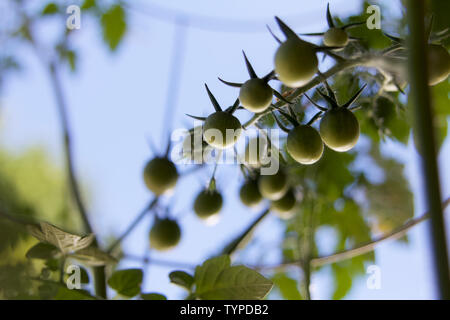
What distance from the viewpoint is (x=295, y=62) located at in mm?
287

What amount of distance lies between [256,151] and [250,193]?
111 millimetres

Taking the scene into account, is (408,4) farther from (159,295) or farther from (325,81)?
(159,295)

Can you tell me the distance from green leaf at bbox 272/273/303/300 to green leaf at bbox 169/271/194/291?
1.34 ft

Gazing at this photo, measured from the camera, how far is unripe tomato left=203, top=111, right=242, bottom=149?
0.32 meters

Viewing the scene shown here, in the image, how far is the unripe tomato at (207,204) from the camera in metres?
0.50

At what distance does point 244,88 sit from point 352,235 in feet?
1.69

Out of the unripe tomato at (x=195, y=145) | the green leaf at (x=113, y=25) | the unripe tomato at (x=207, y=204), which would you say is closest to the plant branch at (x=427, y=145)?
the unripe tomato at (x=195, y=145)

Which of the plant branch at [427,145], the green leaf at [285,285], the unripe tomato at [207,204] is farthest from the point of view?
the green leaf at [285,285]

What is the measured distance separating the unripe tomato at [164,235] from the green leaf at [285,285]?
30cm

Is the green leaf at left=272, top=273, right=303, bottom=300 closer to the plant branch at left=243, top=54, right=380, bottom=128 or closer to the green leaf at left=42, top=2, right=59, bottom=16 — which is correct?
the plant branch at left=243, top=54, right=380, bottom=128

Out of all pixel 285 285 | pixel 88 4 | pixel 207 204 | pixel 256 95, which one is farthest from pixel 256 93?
pixel 88 4

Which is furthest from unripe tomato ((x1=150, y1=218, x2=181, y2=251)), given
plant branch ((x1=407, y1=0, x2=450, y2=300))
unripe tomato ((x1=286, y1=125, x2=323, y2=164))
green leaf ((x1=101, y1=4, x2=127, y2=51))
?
green leaf ((x1=101, y1=4, x2=127, y2=51))

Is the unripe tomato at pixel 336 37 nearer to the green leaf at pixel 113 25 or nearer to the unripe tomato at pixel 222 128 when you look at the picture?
the unripe tomato at pixel 222 128
